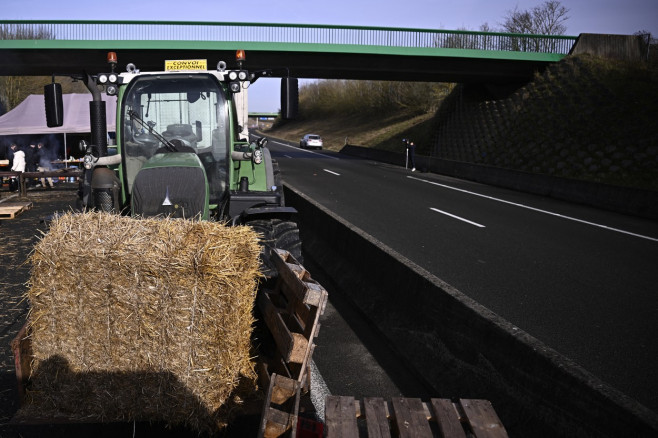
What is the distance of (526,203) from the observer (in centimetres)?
1877

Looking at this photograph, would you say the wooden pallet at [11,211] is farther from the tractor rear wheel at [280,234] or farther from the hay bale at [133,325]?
the hay bale at [133,325]

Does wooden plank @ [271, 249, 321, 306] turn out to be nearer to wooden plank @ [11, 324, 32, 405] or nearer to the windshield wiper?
wooden plank @ [11, 324, 32, 405]

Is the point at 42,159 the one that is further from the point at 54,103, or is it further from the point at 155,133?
the point at 155,133

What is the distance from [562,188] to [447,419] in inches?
Answer: 739

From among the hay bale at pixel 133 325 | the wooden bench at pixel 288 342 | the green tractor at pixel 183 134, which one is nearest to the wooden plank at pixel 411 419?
the wooden bench at pixel 288 342

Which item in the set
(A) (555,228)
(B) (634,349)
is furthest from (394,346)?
(A) (555,228)

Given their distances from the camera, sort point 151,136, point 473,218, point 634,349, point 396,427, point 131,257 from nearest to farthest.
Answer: point 396,427, point 131,257, point 634,349, point 151,136, point 473,218

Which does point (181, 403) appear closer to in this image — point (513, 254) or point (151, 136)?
point (151, 136)

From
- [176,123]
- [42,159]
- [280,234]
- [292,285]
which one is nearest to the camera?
[292,285]

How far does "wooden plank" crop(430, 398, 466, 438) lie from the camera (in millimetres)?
3355

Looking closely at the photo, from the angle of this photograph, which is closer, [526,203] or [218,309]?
[218,309]

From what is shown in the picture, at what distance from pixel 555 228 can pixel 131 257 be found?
1168 centimetres

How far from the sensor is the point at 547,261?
10.2 metres

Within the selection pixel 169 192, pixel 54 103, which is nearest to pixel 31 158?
pixel 54 103
